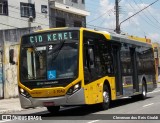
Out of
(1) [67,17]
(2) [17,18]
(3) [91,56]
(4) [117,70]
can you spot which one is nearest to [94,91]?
(3) [91,56]

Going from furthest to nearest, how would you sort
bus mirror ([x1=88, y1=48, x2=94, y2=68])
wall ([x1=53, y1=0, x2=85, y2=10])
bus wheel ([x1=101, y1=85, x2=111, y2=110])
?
wall ([x1=53, y1=0, x2=85, y2=10]) → bus wheel ([x1=101, y1=85, x2=111, y2=110]) → bus mirror ([x1=88, y1=48, x2=94, y2=68])

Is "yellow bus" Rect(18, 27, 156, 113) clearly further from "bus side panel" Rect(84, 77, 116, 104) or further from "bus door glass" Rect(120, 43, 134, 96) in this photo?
"bus door glass" Rect(120, 43, 134, 96)

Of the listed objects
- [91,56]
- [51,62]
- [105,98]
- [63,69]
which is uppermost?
[91,56]

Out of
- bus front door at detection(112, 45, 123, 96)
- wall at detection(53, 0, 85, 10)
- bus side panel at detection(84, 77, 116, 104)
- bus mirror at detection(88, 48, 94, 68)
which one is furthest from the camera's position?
wall at detection(53, 0, 85, 10)

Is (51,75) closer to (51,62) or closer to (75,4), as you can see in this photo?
(51,62)

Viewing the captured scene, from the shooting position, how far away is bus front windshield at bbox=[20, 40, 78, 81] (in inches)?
656

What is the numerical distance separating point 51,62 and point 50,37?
1.07 meters

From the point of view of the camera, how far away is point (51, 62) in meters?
16.8

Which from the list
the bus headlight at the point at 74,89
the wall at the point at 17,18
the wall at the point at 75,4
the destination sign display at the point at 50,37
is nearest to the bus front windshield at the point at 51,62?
the destination sign display at the point at 50,37

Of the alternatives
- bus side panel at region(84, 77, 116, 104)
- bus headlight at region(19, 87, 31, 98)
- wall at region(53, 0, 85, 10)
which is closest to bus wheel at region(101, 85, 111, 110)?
bus side panel at region(84, 77, 116, 104)

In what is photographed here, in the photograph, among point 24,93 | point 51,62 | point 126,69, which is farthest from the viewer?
point 126,69

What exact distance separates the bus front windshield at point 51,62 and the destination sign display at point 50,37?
0.22 m

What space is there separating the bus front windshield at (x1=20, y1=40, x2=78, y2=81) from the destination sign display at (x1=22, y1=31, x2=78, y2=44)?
224 mm

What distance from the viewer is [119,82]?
20.9 m
